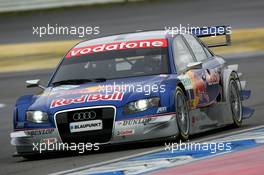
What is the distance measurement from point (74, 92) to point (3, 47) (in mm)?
18267

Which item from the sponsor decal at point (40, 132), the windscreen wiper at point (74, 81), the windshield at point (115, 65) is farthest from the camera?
the windshield at point (115, 65)

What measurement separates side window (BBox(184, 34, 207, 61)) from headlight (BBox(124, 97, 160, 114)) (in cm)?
193

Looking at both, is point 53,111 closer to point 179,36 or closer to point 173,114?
point 173,114

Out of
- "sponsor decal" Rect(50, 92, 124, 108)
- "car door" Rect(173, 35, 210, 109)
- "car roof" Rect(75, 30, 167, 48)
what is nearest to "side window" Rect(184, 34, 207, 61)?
"car door" Rect(173, 35, 210, 109)

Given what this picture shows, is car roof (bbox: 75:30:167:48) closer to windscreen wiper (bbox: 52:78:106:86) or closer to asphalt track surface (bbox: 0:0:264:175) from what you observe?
windscreen wiper (bbox: 52:78:106:86)

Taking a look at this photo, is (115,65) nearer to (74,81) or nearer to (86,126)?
(74,81)

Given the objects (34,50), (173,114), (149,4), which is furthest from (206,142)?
(149,4)

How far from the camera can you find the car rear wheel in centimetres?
1267

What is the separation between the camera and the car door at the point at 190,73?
1152 cm

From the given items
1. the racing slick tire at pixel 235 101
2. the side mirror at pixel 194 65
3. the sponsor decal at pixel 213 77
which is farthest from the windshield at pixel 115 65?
the racing slick tire at pixel 235 101

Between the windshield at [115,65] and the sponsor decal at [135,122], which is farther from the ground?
the windshield at [115,65]

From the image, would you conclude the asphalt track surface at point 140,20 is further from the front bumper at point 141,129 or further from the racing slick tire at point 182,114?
the front bumper at point 141,129

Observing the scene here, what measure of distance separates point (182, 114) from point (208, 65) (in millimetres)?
1663

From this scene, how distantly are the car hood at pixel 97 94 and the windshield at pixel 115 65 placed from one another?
10.8 inches
